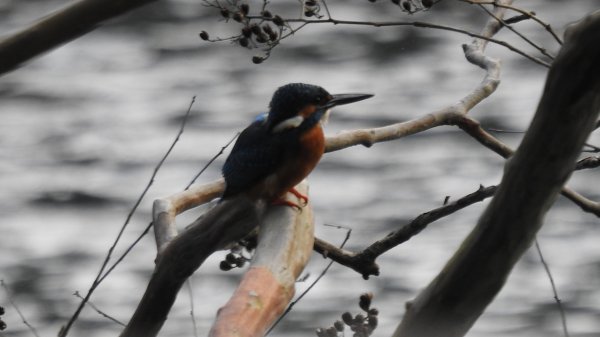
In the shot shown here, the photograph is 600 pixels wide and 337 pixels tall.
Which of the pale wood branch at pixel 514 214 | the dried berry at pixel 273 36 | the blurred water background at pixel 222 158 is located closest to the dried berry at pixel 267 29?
the dried berry at pixel 273 36

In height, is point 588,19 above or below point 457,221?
above

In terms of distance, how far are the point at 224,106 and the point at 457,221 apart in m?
1.61

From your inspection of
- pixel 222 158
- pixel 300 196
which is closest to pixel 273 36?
pixel 300 196

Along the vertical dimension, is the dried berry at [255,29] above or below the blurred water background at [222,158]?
above

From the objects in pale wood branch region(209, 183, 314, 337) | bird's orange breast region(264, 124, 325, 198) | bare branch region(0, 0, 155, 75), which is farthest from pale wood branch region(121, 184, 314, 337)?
bare branch region(0, 0, 155, 75)

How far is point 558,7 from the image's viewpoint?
Answer: 8.19 m

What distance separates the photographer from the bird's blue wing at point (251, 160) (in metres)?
3.06

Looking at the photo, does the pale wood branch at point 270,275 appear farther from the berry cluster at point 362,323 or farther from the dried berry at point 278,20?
the dried berry at point 278,20

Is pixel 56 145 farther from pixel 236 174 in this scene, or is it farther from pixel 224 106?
pixel 236 174

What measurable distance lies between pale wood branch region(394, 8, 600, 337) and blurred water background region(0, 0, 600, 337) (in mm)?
3966

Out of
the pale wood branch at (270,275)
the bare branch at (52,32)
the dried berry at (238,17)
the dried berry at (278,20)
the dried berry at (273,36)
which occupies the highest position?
the bare branch at (52,32)

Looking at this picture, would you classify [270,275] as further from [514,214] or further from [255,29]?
[514,214]

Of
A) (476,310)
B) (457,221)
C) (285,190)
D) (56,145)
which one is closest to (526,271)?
(457,221)

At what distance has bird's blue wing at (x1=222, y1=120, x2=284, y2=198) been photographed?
306 cm
